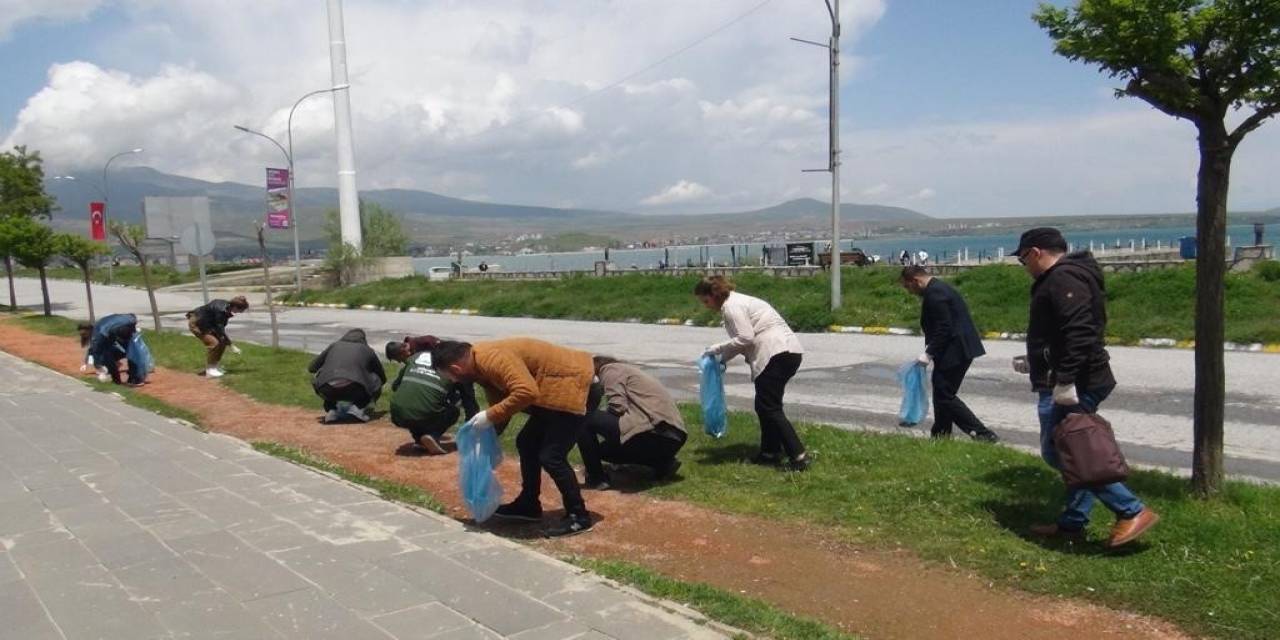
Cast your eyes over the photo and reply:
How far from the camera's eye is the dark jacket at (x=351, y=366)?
10.5m

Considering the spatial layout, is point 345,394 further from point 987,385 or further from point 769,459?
point 987,385

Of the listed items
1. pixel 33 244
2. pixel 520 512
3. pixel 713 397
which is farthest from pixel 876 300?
pixel 33 244

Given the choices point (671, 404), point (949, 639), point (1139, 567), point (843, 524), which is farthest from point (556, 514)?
point (1139, 567)

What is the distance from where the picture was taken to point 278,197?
4191 centimetres

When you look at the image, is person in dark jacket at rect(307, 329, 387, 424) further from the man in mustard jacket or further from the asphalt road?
the man in mustard jacket

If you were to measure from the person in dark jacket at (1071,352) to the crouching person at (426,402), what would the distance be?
15.8 ft

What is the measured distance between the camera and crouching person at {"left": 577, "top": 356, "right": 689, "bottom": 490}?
23.5 ft

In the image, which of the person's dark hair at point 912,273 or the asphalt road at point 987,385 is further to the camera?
the asphalt road at point 987,385

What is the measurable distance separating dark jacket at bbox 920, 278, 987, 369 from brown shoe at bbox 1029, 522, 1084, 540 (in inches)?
110

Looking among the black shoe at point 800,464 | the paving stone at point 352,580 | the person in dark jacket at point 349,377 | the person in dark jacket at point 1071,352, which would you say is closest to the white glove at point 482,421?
the paving stone at point 352,580

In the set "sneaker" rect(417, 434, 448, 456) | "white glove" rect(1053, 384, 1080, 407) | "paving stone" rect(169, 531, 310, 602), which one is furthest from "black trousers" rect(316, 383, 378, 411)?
"white glove" rect(1053, 384, 1080, 407)

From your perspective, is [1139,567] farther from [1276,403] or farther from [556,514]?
[1276,403]

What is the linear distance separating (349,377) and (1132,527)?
7651 mm

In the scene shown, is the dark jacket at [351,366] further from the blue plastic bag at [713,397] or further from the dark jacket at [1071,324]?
the dark jacket at [1071,324]
